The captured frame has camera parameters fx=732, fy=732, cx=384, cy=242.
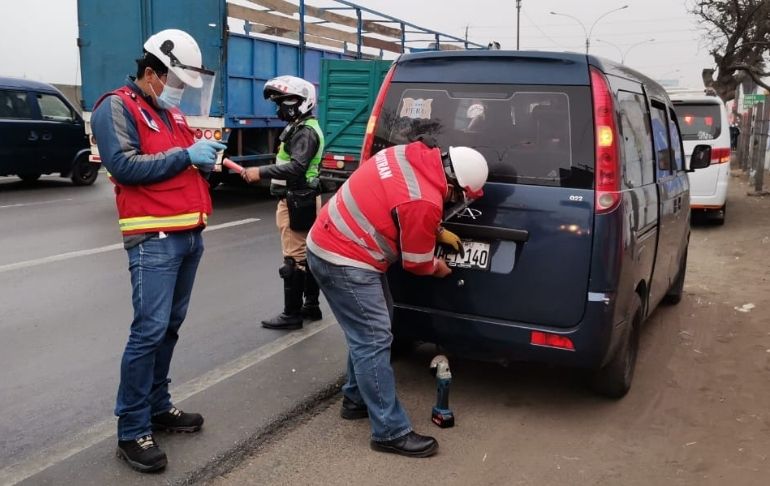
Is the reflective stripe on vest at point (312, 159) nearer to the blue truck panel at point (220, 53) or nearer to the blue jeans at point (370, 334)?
the blue jeans at point (370, 334)

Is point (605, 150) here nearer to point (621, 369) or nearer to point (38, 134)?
point (621, 369)

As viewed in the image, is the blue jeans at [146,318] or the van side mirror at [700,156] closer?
the blue jeans at [146,318]

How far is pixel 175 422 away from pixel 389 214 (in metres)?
1.53

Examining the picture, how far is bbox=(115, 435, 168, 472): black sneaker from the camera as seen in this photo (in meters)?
3.23

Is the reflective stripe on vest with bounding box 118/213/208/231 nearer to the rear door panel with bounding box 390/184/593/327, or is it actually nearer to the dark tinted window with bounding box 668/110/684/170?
the rear door panel with bounding box 390/184/593/327

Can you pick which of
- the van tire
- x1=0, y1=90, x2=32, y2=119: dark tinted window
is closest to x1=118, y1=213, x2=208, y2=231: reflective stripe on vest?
the van tire

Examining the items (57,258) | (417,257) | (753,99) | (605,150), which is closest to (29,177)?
(57,258)

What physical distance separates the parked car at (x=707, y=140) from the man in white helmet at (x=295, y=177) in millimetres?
6804

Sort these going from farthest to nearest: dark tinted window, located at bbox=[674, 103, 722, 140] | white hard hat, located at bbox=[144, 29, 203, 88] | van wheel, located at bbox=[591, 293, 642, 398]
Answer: dark tinted window, located at bbox=[674, 103, 722, 140]
van wheel, located at bbox=[591, 293, 642, 398]
white hard hat, located at bbox=[144, 29, 203, 88]

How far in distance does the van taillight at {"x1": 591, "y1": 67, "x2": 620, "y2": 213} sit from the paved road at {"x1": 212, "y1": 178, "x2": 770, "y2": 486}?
1207 millimetres

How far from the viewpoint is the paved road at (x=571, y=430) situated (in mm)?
3330

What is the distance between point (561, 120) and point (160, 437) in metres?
2.56

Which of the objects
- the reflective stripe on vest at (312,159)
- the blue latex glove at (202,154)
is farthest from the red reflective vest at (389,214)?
the reflective stripe on vest at (312,159)

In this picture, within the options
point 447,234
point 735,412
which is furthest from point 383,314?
point 735,412
